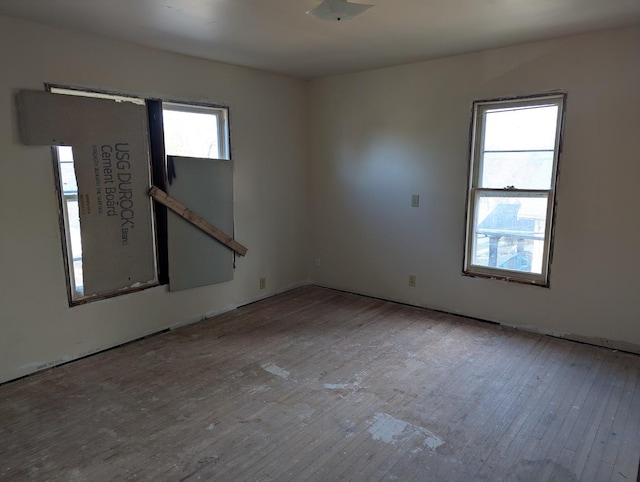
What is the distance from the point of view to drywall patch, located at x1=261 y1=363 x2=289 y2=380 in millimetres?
3033

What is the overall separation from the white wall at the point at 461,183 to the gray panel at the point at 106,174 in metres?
2.24

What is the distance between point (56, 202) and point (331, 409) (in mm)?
2474

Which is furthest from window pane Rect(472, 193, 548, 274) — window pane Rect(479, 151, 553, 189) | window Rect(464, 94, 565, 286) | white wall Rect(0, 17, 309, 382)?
white wall Rect(0, 17, 309, 382)

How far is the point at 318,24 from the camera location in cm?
293

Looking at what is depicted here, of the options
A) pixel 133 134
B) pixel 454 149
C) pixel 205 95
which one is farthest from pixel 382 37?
pixel 133 134

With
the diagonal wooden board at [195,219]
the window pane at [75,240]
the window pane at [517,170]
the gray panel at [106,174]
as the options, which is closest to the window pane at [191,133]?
the gray panel at [106,174]

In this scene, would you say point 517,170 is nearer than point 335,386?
No

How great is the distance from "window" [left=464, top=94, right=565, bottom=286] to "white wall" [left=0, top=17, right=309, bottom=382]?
2138 millimetres

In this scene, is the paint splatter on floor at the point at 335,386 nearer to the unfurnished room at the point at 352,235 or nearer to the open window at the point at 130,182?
the unfurnished room at the point at 352,235

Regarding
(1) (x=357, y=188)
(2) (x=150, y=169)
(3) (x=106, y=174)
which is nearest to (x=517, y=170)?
(1) (x=357, y=188)

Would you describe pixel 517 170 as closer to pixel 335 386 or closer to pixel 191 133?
pixel 335 386

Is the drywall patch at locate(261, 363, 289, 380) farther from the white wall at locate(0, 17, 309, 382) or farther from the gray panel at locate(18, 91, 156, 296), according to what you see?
the gray panel at locate(18, 91, 156, 296)

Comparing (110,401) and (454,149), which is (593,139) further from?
(110,401)

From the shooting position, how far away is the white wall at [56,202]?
2865 millimetres
